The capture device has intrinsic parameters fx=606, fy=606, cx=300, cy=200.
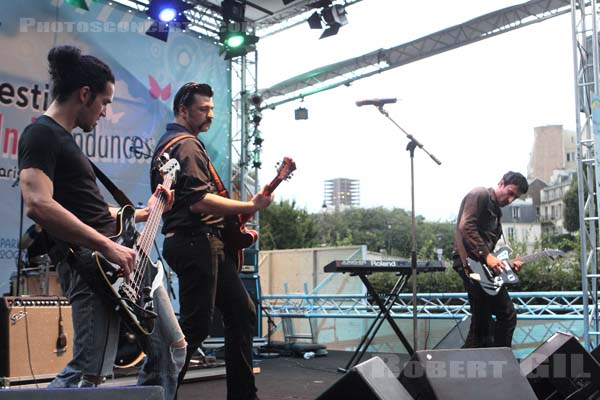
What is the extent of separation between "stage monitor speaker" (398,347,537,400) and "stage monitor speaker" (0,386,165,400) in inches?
45.8

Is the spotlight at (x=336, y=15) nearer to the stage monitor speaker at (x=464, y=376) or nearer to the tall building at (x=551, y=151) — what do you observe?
the stage monitor speaker at (x=464, y=376)

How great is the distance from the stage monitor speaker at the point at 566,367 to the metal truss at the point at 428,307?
409cm

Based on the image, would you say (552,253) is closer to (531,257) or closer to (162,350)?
(531,257)

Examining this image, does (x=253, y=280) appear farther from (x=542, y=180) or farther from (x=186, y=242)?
(x=542, y=180)

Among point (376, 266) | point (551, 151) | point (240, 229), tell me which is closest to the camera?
point (240, 229)

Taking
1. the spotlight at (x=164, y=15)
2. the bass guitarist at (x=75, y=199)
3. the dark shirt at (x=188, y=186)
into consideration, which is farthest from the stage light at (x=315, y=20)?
the bass guitarist at (x=75, y=199)

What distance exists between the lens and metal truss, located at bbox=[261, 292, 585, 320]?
6.96 metres

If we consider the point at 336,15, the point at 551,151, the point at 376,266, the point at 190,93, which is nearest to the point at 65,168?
the point at 190,93

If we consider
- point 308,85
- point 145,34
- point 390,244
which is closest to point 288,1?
point 145,34

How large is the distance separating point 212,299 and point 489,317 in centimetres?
284

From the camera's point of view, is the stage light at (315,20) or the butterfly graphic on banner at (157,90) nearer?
the butterfly graphic on banner at (157,90)

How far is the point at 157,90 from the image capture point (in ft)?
27.0

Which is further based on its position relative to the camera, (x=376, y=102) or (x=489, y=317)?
(x=489, y=317)

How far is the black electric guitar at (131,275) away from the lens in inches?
83.7
